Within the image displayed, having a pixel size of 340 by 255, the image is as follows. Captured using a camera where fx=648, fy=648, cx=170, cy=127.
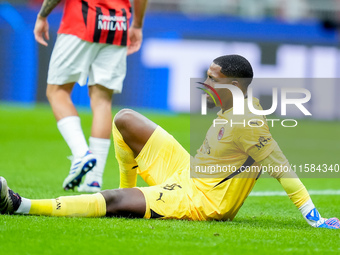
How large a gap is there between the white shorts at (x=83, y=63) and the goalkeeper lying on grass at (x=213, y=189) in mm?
1426

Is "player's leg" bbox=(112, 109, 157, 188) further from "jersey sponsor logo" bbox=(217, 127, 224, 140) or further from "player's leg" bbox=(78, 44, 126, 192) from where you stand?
A: "player's leg" bbox=(78, 44, 126, 192)

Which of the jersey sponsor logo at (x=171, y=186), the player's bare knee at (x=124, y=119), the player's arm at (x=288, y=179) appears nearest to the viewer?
the player's arm at (x=288, y=179)

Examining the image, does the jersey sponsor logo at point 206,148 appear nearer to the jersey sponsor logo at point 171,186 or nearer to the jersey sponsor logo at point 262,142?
the jersey sponsor logo at point 171,186

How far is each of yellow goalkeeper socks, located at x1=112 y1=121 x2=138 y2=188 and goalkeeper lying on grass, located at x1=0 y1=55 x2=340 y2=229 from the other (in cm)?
14

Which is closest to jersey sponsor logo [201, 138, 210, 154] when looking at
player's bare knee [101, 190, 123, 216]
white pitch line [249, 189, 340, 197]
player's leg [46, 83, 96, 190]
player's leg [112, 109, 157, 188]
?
player's leg [112, 109, 157, 188]

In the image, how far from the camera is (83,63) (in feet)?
17.5

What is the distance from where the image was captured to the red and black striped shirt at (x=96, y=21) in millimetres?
Answer: 5289

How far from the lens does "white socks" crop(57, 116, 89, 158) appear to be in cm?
498

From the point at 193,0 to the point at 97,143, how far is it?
1288cm

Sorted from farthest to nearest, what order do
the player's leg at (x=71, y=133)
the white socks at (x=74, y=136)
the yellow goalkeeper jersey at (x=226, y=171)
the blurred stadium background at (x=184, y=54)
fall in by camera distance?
the blurred stadium background at (x=184, y=54) → the white socks at (x=74, y=136) → the player's leg at (x=71, y=133) → the yellow goalkeeper jersey at (x=226, y=171)

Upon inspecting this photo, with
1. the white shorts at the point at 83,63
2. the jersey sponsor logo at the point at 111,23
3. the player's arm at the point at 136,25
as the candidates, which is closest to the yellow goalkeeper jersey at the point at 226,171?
the white shorts at the point at 83,63

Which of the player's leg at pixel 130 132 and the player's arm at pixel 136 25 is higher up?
the player's arm at pixel 136 25

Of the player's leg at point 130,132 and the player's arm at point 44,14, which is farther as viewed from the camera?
the player's arm at point 44,14


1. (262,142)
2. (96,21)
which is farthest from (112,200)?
(96,21)
